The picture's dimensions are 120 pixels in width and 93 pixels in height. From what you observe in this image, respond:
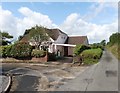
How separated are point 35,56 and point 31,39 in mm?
8630

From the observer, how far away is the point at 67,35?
47.3 metres

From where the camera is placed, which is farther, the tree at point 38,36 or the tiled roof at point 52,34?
the tiled roof at point 52,34

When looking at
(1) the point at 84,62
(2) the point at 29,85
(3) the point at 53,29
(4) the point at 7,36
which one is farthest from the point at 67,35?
(2) the point at 29,85

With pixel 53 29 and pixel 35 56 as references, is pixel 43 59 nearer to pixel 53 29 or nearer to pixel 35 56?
pixel 35 56

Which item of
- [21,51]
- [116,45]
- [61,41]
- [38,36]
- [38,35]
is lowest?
[21,51]

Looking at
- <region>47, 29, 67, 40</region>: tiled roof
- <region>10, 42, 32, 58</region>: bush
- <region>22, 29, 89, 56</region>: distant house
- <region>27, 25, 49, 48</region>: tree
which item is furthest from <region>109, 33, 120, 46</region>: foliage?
<region>10, 42, 32, 58</region>: bush

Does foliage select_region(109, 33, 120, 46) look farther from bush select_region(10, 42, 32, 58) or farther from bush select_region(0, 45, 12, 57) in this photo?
bush select_region(0, 45, 12, 57)

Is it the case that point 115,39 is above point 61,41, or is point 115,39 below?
above

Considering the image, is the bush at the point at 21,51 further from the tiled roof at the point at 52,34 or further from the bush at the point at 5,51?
the tiled roof at the point at 52,34

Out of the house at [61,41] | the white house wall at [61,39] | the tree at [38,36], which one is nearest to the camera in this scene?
the tree at [38,36]

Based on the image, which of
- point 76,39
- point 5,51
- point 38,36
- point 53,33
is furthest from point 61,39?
point 5,51

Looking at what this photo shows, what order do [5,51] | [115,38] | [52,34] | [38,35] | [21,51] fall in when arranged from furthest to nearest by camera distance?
[115,38] < [52,34] < [38,35] < [5,51] < [21,51]

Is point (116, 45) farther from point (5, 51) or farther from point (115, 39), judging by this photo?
point (5, 51)

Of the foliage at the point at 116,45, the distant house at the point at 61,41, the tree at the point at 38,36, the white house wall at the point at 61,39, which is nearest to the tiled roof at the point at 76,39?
the distant house at the point at 61,41
